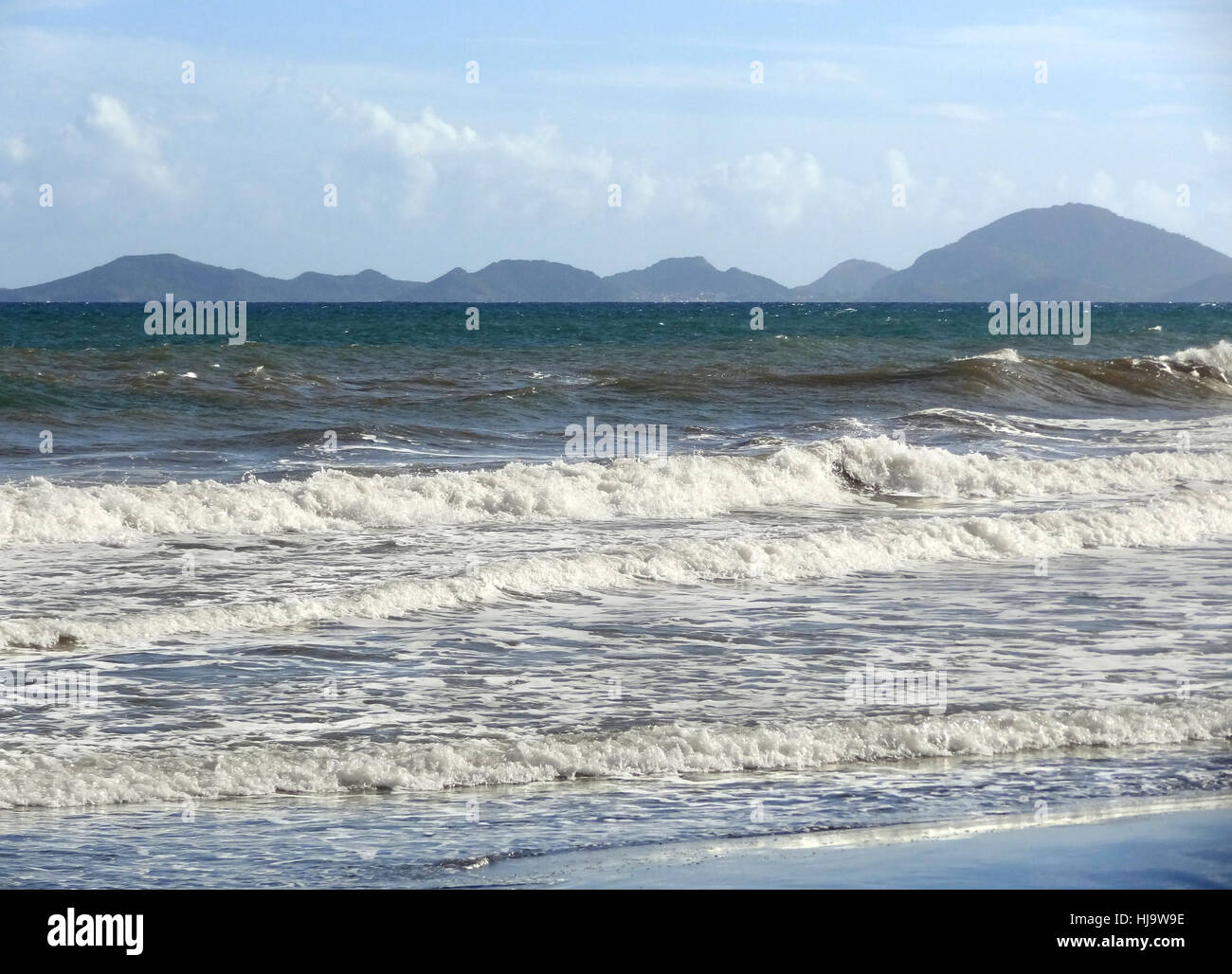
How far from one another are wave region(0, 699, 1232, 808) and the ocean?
2 centimetres

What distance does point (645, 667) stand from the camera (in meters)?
8.39

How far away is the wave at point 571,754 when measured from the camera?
5957 mm

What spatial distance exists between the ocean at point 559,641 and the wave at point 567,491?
2.0 inches

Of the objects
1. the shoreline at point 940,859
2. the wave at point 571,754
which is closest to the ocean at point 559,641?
the wave at point 571,754

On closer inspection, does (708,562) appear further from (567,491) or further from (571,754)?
(571,754)

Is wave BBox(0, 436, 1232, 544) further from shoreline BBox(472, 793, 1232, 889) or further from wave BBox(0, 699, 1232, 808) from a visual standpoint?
shoreline BBox(472, 793, 1232, 889)

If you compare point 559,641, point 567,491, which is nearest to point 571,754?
point 559,641

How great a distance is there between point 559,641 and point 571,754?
2720 mm

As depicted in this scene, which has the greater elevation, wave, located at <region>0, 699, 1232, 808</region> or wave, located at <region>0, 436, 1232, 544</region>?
wave, located at <region>0, 436, 1232, 544</region>

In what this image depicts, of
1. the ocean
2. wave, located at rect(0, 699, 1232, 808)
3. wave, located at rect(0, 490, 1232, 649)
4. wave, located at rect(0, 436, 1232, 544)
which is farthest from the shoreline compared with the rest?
wave, located at rect(0, 436, 1232, 544)

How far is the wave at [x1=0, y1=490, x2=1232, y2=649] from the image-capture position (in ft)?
30.0

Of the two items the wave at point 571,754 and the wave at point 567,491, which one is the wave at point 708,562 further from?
the wave at point 571,754

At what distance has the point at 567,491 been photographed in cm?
1576

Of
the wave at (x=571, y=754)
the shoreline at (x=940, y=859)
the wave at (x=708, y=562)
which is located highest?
the wave at (x=708, y=562)
